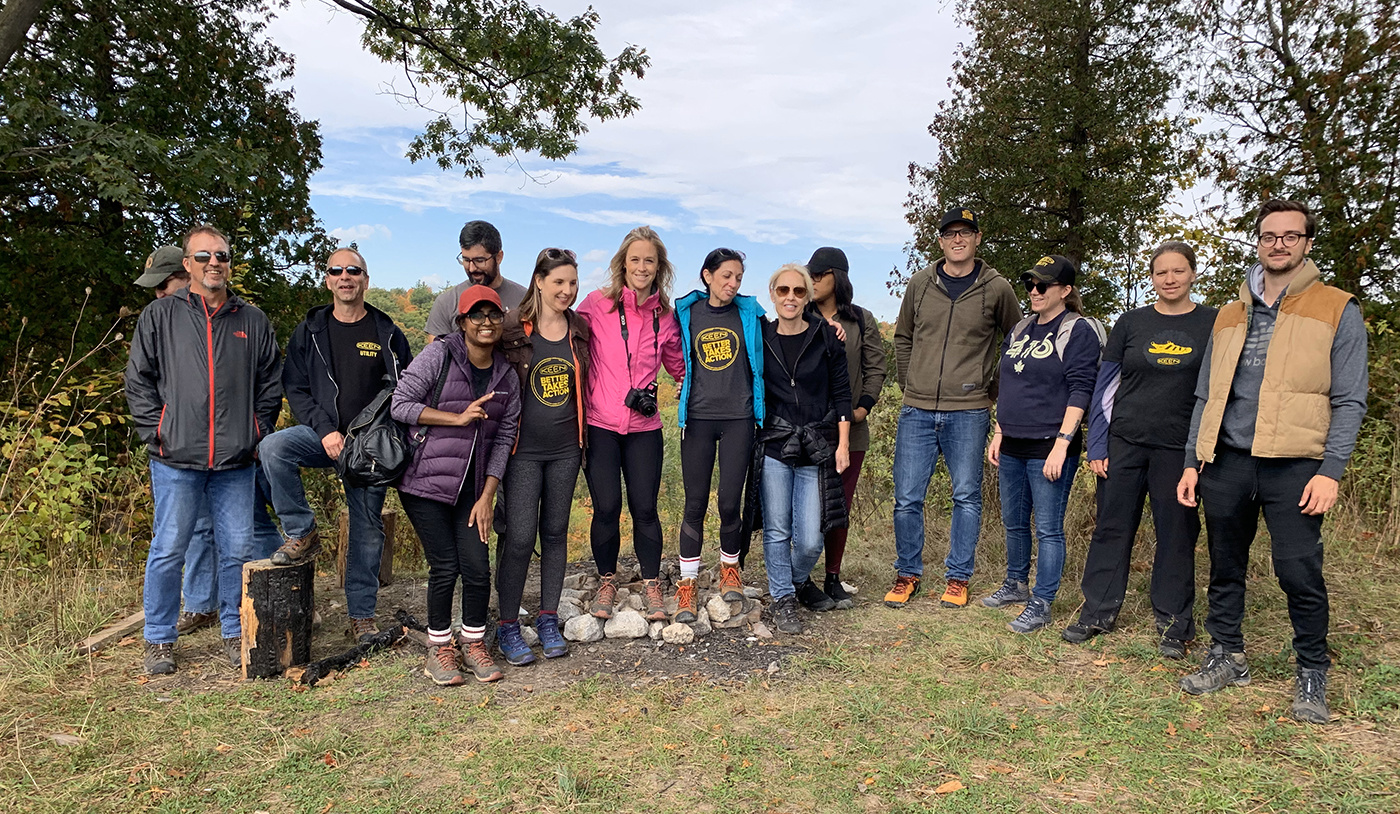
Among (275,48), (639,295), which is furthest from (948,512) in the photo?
(275,48)

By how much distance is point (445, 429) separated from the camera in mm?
4109

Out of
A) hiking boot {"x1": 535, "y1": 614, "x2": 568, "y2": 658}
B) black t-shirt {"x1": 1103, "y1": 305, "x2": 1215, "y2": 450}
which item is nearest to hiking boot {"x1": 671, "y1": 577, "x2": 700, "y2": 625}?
hiking boot {"x1": 535, "y1": 614, "x2": 568, "y2": 658}

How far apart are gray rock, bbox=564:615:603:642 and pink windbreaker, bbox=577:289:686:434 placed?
118 centimetres

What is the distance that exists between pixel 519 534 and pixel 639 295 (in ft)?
5.00

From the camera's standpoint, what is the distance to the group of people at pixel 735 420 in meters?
3.86

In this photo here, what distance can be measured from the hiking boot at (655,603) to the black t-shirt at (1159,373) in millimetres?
2816

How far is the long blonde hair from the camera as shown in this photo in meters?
4.73

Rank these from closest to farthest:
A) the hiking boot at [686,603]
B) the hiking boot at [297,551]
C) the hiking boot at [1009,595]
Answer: the hiking boot at [297,551] < the hiking boot at [686,603] < the hiking boot at [1009,595]

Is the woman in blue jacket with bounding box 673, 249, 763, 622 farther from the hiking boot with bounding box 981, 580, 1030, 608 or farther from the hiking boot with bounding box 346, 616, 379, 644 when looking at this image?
the hiking boot with bounding box 346, 616, 379, 644

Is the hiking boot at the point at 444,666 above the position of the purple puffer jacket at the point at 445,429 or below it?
below

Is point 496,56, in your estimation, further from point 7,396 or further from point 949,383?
point 949,383

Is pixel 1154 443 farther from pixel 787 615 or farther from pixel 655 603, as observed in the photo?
pixel 655 603

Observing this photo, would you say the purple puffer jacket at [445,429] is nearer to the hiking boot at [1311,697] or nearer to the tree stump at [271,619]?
the tree stump at [271,619]

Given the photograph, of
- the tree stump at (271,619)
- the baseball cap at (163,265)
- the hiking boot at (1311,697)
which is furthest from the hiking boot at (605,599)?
the hiking boot at (1311,697)
